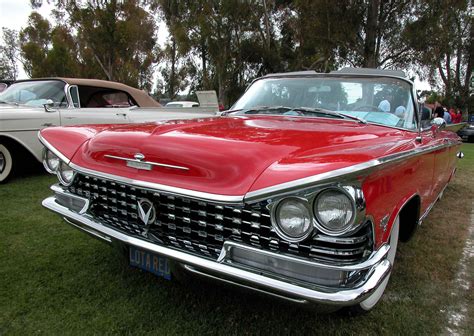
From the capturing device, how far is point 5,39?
1751 inches

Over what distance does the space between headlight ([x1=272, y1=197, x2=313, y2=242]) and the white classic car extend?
414 centimetres

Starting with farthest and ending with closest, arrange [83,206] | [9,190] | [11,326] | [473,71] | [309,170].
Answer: [473,71], [9,190], [83,206], [11,326], [309,170]

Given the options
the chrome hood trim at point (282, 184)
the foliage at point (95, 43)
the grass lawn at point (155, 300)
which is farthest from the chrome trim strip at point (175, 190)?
Result: the foliage at point (95, 43)

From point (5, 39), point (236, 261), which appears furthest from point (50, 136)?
point (5, 39)

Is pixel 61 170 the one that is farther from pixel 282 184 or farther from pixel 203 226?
pixel 282 184

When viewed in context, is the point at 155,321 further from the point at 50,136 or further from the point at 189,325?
the point at 50,136

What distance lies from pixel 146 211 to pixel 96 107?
5038 mm

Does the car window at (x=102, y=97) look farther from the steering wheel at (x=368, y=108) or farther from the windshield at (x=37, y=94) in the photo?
the steering wheel at (x=368, y=108)

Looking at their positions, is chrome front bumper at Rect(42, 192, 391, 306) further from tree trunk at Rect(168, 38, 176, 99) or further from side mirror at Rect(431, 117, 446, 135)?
tree trunk at Rect(168, 38, 176, 99)

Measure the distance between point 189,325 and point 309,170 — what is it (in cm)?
117

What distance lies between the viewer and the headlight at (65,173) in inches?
100

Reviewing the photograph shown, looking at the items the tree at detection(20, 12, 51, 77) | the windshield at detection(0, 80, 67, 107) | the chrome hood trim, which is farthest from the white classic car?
the tree at detection(20, 12, 51, 77)

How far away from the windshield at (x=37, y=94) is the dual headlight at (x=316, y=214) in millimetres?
5384

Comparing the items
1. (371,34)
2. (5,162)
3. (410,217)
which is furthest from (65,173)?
(371,34)
